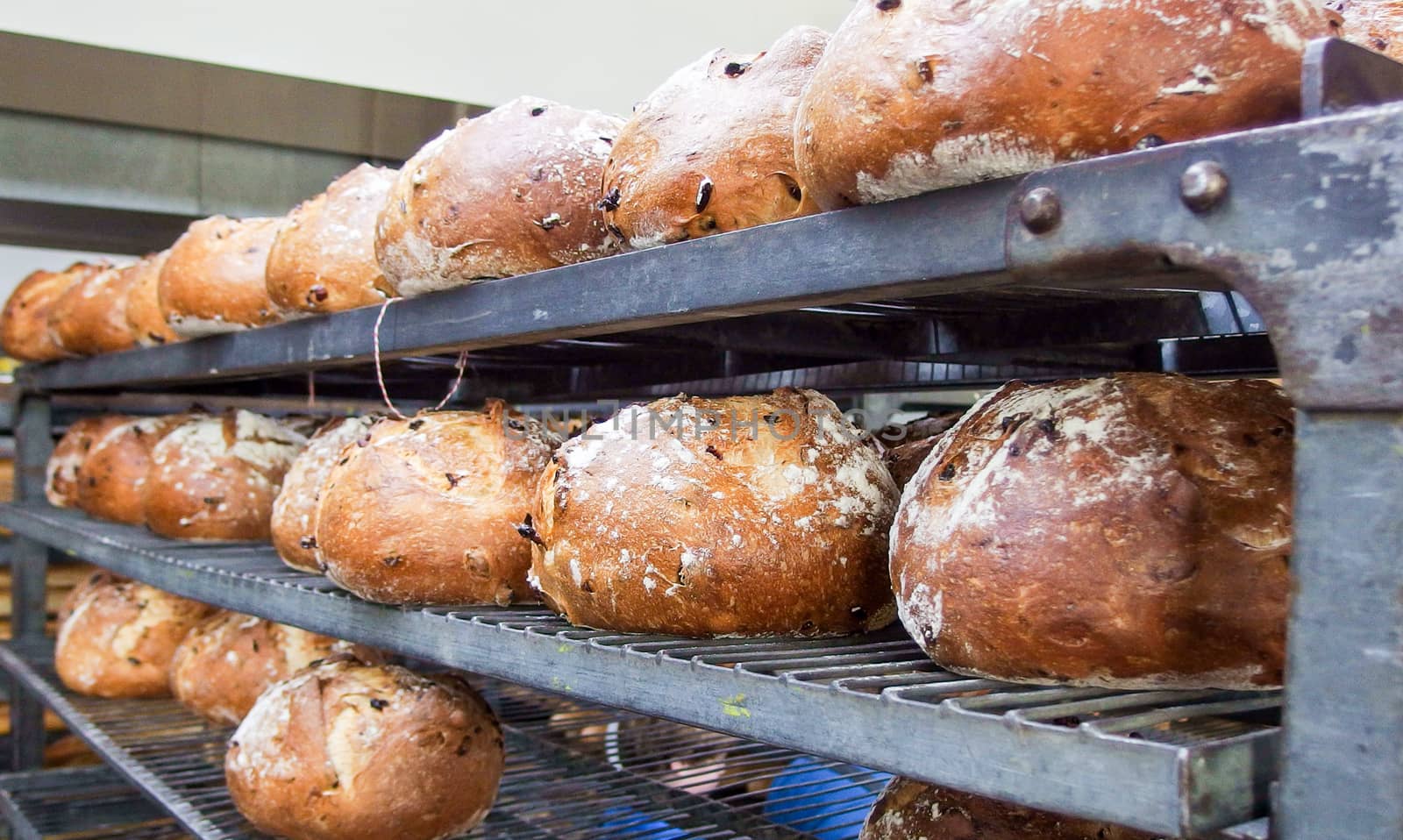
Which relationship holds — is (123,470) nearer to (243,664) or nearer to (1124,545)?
(243,664)

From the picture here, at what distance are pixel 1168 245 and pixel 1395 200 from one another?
0.48ft

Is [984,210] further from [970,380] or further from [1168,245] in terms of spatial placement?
[970,380]

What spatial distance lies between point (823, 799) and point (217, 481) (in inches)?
65.3

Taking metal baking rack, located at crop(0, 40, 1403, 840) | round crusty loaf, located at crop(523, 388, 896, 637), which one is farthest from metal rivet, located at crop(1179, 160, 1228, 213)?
round crusty loaf, located at crop(523, 388, 896, 637)

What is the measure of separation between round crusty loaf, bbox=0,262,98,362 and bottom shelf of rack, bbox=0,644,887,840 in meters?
1.10

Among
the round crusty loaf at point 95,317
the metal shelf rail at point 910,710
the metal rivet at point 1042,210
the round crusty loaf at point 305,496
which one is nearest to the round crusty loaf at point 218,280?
the round crusty loaf at point 305,496

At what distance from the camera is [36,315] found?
3717 millimetres

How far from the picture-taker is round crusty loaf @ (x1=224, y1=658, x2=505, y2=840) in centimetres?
Result: 189

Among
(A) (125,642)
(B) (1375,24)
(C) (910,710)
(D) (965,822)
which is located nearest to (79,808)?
(A) (125,642)

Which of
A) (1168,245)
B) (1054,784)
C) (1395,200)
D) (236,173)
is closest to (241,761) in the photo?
(1054,784)

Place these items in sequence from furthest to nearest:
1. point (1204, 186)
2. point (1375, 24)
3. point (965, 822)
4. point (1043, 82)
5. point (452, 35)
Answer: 1. point (452, 35)
2. point (965, 822)
3. point (1375, 24)
4. point (1043, 82)
5. point (1204, 186)

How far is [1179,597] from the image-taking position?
967 mm

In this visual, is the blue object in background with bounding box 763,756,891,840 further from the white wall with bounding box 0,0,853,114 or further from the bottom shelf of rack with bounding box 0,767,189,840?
the white wall with bounding box 0,0,853,114

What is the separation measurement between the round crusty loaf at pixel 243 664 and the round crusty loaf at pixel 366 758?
48cm
